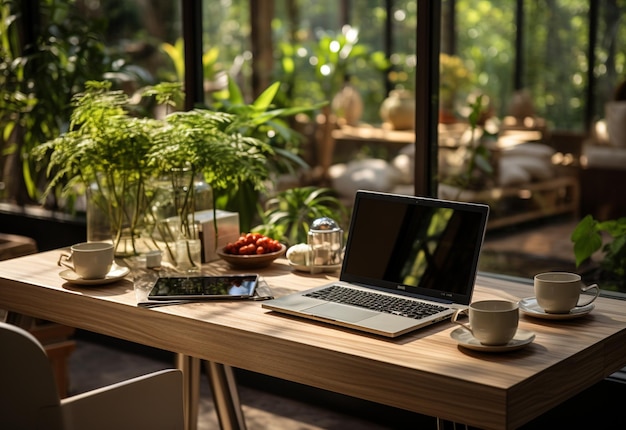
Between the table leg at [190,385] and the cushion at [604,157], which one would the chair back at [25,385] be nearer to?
the table leg at [190,385]

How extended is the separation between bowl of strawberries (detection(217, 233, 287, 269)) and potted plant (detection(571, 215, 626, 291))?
0.97 m

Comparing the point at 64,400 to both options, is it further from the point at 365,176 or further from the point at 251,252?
the point at 365,176

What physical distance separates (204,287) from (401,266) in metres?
0.51

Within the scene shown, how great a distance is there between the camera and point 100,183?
293cm

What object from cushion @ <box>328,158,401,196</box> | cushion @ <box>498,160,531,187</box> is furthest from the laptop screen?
cushion @ <box>498,160,531,187</box>

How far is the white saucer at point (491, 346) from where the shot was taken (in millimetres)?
1935

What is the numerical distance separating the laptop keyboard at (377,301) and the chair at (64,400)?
1.44ft

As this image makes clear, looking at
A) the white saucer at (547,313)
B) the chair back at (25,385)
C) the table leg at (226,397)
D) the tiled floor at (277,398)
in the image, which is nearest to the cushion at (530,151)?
the tiled floor at (277,398)

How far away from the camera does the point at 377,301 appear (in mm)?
2322

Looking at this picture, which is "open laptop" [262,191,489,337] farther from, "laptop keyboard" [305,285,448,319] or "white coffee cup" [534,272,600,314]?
"white coffee cup" [534,272,600,314]

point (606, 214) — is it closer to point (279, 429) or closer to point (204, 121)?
point (279, 429)

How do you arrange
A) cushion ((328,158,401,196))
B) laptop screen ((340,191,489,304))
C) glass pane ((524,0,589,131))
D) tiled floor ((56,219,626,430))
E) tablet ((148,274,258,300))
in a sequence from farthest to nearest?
glass pane ((524,0,589,131)) < cushion ((328,158,401,196)) < tiled floor ((56,219,626,430)) < tablet ((148,274,258,300)) < laptop screen ((340,191,489,304))

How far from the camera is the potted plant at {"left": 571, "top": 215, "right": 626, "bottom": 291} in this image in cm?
302

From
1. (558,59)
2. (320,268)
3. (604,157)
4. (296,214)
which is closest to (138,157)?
(320,268)
